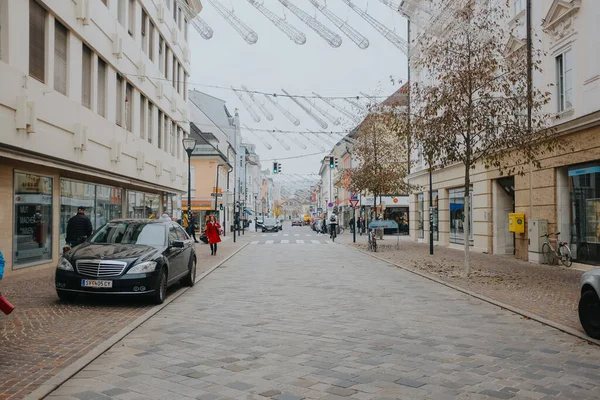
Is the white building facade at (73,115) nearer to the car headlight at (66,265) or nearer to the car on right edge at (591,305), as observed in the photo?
the car headlight at (66,265)

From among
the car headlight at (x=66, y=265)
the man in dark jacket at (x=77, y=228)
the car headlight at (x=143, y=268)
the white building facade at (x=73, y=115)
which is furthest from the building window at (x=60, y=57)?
the car headlight at (x=143, y=268)

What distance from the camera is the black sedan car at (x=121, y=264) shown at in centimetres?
895

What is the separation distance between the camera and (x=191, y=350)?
6.22 meters

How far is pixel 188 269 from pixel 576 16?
42.9 feet

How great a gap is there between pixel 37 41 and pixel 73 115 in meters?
2.62

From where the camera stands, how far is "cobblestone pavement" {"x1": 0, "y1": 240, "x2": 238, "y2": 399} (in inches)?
203

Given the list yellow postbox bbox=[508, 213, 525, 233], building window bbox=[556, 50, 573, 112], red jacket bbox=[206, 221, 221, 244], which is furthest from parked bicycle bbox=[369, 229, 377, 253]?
building window bbox=[556, 50, 573, 112]

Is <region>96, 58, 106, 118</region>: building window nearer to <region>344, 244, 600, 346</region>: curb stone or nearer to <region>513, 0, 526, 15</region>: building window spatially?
<region>344, 244, 600, 346</region>: curb stone

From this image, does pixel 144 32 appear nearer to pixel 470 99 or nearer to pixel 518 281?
pixel 470 99

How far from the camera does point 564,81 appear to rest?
1647 centimetres

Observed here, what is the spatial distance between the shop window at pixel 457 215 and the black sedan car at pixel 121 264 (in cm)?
1772

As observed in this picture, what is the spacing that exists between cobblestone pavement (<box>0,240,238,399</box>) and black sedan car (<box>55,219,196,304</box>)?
34cm

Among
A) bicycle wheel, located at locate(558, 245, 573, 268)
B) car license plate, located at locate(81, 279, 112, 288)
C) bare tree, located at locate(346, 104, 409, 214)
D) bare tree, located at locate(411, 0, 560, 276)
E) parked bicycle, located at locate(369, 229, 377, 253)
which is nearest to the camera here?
car license plate, located at locate(81, 279, 112, 288)

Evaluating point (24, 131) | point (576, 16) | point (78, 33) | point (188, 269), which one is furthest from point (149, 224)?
point (576, 16)
